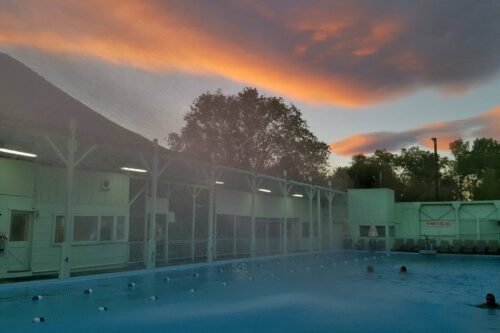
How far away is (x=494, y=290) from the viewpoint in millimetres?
14930

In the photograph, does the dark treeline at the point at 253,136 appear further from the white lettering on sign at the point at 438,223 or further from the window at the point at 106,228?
the window at the point at 106,228

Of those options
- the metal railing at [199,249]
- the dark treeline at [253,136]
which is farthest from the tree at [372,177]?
the metal railing at [199,249]

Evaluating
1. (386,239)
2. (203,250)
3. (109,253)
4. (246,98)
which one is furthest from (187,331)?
(246,98)

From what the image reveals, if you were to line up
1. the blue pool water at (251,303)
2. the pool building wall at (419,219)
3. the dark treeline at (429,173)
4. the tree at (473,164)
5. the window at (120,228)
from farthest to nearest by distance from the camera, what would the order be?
the tree at (473,164) < the dark treeline at (429,173) < the pool building wall at (419,219) < the window at (120,228) < the blue pool water at (251,303)

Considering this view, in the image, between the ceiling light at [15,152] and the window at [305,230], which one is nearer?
the ceiling light at [15,152]

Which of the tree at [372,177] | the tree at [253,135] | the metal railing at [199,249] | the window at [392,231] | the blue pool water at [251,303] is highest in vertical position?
the tree at [253,135]

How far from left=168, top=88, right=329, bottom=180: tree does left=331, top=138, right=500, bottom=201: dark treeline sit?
24.6 feet

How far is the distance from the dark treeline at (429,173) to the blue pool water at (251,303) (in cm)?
3552

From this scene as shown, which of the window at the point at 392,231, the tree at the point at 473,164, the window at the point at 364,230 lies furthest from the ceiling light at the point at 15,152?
the tree at the point at 473,164

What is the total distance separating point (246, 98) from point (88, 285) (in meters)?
35.0

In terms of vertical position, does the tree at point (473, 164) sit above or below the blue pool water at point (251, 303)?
above

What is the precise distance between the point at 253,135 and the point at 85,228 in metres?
30.3

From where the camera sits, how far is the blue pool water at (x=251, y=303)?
895 centimetres

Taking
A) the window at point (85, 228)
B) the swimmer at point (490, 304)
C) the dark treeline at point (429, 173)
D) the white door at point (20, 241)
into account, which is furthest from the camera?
the dark treeline at point (429, 173)
